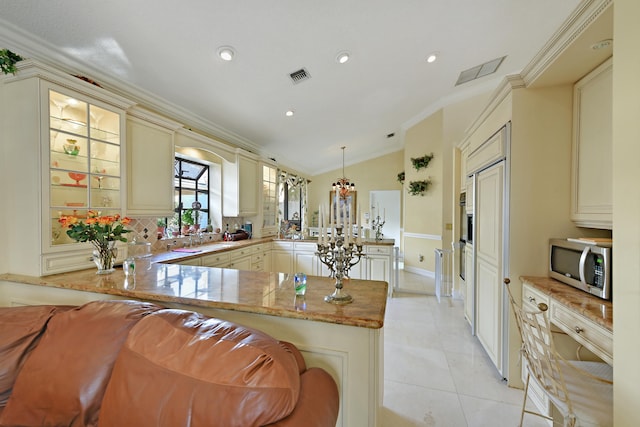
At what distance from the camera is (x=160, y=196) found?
2871 mm

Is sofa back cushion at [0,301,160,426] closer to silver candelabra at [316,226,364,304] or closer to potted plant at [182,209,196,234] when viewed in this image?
silver candelabra at [316,226,364,304]

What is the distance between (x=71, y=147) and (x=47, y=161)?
27 centimetres

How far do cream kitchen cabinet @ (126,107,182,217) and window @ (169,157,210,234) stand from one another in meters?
0.71

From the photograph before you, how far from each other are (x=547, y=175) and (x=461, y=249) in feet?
8.35

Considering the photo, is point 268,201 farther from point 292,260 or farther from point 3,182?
point 3,182

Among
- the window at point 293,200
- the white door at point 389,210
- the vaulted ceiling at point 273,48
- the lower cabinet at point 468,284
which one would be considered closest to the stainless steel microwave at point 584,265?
the lower cabinet at point 468,284

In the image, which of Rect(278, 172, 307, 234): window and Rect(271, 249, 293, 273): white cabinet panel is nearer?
Rect(271, 249, 293, 273): white cabinet panel

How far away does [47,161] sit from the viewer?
1845 millimetres

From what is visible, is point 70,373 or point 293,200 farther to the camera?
point 293,200

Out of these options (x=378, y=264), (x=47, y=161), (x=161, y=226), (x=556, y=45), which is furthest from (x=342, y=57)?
(x=161, y=226)

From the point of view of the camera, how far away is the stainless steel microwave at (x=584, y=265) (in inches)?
54.1

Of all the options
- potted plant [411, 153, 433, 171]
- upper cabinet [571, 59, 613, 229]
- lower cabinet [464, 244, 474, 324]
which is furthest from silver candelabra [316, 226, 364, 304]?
potted plant [411, 153, 433, 171]

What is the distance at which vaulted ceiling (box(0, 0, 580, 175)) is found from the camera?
193 centimetres

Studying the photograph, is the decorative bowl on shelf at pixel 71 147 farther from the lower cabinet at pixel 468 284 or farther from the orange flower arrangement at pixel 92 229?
the lower cabinet at pixel 468 284
